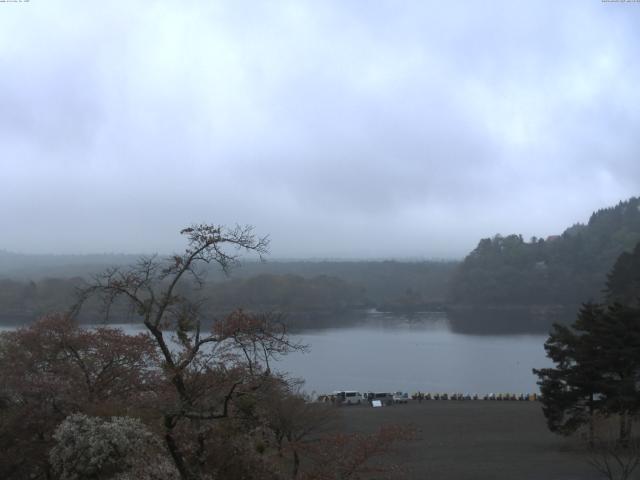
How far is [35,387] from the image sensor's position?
20.8 ft

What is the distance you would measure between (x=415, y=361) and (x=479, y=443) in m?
16.1

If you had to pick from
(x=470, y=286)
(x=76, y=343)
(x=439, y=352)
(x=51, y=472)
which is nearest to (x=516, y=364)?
(x=439, y=352)

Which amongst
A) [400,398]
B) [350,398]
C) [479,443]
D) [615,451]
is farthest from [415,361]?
[615,451]

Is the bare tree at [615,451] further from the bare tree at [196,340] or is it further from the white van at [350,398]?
the white van at [350,398]

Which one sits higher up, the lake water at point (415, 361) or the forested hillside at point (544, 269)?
the forested hillside at point (544, 269)

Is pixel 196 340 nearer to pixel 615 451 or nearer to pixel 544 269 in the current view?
pixel 615 451

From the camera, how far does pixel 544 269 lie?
186 ft

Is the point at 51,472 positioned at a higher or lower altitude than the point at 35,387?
lower

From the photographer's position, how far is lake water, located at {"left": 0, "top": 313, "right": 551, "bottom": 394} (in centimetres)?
2302

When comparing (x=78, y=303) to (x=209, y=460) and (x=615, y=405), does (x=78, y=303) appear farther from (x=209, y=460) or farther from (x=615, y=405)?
(x=615, y=405)

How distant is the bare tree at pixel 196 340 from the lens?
4.12 meters

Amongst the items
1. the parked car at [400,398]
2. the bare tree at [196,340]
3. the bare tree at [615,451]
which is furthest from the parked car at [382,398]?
the bare tree at [196,340]

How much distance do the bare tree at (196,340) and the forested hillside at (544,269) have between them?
49316 mm

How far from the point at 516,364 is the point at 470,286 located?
97.4 ft
